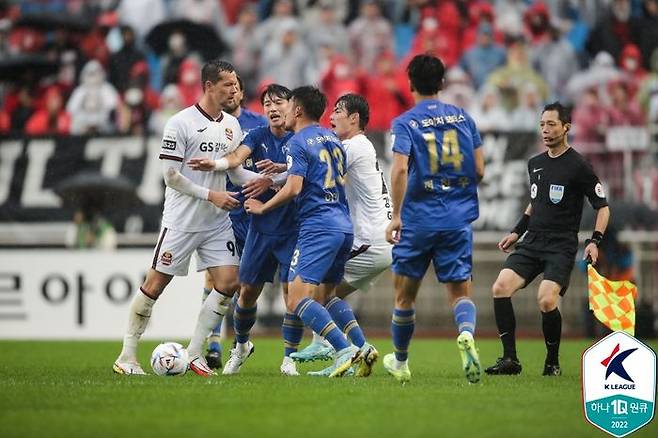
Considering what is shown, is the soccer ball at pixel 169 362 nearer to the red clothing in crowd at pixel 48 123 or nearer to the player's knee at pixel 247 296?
the player's knee at pixel 247 296

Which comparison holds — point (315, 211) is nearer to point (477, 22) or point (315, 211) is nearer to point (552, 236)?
point (552, 236)

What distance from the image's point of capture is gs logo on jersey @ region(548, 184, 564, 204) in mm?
11449

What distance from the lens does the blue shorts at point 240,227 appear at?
40.7 ft

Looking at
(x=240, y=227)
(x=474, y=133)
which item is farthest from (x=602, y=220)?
(x=240, y=227)

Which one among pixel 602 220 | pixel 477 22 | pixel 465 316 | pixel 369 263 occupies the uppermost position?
pixel 477 22

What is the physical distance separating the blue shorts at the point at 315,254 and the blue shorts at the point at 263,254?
0.52 m

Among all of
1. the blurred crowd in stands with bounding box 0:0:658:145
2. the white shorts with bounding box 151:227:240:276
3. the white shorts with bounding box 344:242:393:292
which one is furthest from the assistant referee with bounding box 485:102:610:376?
the blurred crowd in stands with bounding box 0:0:658:145

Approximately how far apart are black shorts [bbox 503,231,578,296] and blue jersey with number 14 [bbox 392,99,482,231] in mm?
1677

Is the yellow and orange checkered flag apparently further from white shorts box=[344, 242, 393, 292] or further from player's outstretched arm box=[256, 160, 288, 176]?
player's outstretched arm box=[256, 160, 288, 176]

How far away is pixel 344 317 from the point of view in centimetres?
1147

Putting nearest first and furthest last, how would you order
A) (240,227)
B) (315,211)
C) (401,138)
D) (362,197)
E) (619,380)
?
(619,380) < (401,138) < (315,211) < (362,197) < (240,227)

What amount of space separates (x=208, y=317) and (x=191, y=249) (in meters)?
0.65

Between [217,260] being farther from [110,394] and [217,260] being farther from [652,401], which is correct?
[652,401]

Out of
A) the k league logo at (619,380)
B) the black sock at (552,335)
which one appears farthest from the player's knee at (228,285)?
the k league logo at (619,380)
